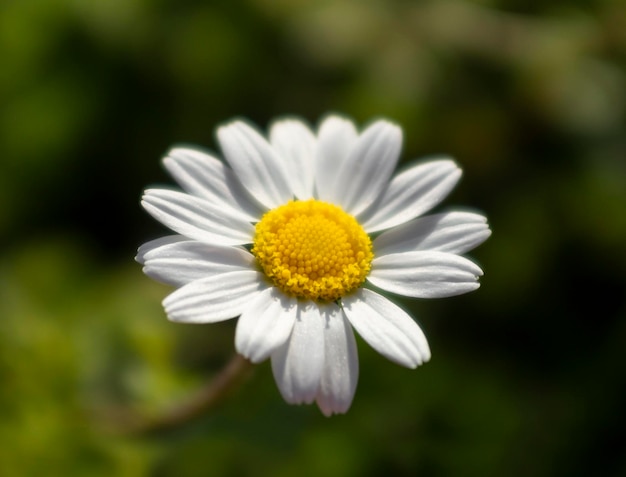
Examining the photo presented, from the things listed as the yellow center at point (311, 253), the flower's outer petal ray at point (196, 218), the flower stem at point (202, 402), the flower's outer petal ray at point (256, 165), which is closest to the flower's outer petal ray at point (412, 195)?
the yellow center at point (311, 253)

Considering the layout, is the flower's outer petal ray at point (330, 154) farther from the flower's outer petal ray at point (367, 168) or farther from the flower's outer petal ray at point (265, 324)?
the flower's outer petal ray at point (265, 324)

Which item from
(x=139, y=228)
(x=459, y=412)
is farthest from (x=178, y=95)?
(x=459, y=412)

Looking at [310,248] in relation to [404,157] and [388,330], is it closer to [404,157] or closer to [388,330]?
[388,330]

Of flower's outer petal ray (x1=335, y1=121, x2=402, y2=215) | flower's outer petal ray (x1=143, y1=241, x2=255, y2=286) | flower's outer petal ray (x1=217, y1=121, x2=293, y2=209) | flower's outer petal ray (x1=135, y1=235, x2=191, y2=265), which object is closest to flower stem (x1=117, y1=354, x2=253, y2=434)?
flower's outer petal ray (x1=143, y1=241, x2=255, y2=286)

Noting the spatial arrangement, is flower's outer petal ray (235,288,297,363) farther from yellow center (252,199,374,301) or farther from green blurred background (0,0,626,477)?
green blurred background (0,0,626,477)

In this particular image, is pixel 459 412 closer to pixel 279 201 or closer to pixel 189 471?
pixel 189 471
